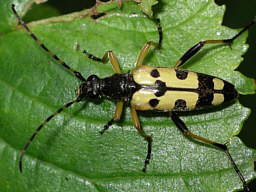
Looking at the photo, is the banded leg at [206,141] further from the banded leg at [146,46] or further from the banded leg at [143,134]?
the banded leg at [146,46]

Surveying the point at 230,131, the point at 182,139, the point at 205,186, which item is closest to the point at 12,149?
the point at 182,139

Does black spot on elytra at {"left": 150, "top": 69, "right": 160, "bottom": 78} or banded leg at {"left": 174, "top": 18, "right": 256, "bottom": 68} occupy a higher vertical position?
banded leg at {"left": 174, "top": 18, "right": 256, "bottom": 68}

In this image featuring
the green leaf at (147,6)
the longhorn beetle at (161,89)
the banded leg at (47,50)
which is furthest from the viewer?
the banded leg at (47,50)

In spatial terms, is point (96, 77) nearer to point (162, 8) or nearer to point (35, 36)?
point (35, 36)

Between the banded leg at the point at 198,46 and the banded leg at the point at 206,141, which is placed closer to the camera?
the banded leg at the point at 206,141

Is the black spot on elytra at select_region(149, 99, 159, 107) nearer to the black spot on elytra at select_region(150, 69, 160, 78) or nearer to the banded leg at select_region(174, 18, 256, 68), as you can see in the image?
the black spot on elytra at select_region(150, 69, 160, 78)

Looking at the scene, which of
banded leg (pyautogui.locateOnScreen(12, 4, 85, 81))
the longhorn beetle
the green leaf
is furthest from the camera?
banded leg (pyautogui.locateOnScreen(12, 4, 85, 81))

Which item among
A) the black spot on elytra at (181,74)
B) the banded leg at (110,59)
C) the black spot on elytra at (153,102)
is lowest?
the black spot on elytra at (153,102)

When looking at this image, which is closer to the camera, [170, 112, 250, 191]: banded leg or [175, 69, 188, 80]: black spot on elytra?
[170, 112, 250, 191]: banded leg

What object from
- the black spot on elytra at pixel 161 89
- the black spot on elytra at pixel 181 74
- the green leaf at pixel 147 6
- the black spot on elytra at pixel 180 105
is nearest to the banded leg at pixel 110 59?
the black spot on elytra at pixel 161 89

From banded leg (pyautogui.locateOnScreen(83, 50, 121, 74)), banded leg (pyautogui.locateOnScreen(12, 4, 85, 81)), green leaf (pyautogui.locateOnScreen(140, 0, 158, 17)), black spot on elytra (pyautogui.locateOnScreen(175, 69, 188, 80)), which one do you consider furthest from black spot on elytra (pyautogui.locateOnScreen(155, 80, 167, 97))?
banded leg (pyautogui.locateOnScreen(12, 4, 85, 81))
